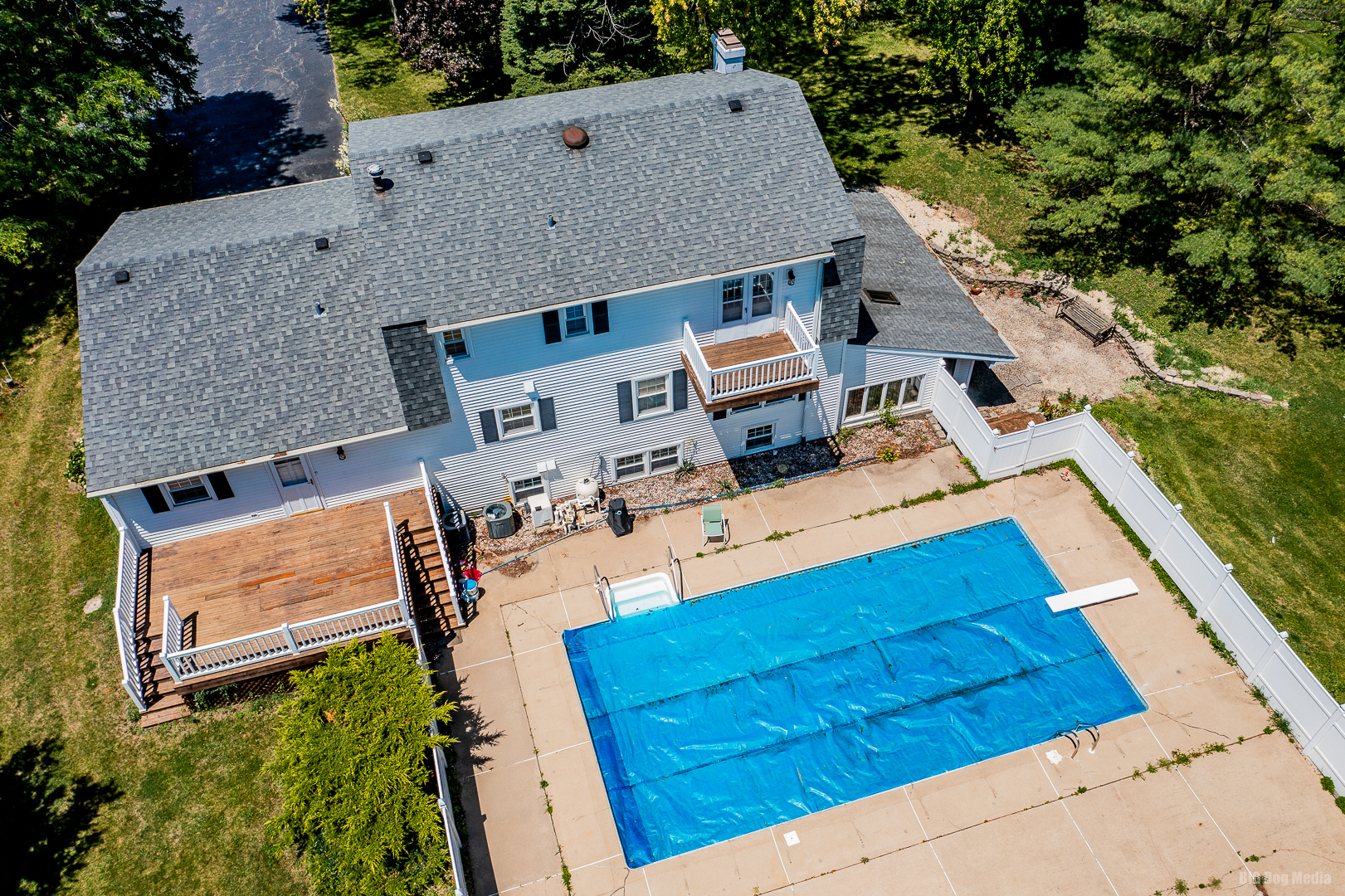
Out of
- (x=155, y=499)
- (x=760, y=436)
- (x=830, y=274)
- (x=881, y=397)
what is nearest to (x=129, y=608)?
(x=155, y=499)

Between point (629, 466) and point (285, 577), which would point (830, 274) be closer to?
point (629, 466)

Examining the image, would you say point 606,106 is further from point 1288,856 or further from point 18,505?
point 1288,856

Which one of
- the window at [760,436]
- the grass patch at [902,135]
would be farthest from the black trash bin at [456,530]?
the grass patch at [902,135]

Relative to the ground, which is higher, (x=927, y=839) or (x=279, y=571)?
(x=279, y=571)

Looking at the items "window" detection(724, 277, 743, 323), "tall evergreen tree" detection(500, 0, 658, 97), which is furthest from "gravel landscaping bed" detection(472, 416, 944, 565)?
"tall evergreen tree" detection(500, 0, 658, 97)

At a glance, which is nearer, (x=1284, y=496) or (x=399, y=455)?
(x=399, y=455)

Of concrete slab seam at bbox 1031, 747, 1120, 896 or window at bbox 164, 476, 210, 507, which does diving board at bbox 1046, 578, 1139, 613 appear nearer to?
concrete slab seam at bbox 1031, 747, 1120, 896

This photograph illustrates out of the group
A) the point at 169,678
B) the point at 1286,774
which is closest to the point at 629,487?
the point at 169,678
